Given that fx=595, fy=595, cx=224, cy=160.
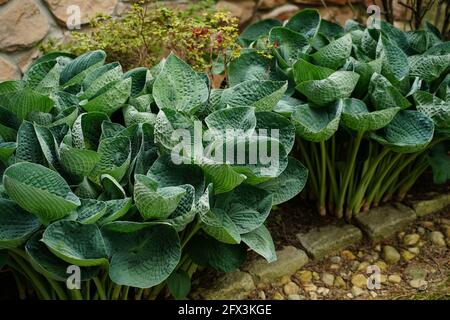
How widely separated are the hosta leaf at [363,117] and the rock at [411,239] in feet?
1.60

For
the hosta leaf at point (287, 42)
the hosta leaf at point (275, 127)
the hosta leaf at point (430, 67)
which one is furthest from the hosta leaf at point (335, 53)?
the hosta leaf at point (275, 127)

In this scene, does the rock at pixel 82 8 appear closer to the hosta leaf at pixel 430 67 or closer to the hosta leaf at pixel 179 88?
the hosta leaf at pixel 179 88

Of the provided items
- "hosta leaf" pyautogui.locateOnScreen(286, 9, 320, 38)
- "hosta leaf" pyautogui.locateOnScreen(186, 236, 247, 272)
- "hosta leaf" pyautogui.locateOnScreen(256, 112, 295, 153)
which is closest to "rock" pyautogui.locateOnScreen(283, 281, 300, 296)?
"hosta leaf" pyautogui.locateOnScreen(186, 236, 247, 272)

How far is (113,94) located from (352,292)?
93 cm

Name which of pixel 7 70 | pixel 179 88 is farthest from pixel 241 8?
pixel 179 88

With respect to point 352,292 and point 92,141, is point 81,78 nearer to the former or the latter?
point 92,141

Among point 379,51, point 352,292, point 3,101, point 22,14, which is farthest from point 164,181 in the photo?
point 22,14

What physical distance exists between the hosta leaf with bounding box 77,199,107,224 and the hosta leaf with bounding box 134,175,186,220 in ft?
0.27

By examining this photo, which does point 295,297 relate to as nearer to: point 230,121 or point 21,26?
point 230,121

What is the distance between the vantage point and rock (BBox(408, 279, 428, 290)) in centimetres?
183

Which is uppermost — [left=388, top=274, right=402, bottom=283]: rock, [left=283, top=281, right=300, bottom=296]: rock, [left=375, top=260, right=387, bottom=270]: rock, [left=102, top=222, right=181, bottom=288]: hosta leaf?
[left=102, top=222, right=181, bottom=288]: hosta leaf

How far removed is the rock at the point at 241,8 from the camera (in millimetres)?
2773

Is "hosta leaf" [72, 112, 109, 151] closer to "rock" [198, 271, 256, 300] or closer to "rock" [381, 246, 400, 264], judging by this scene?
"rock" [198, 271, 256, 300]
